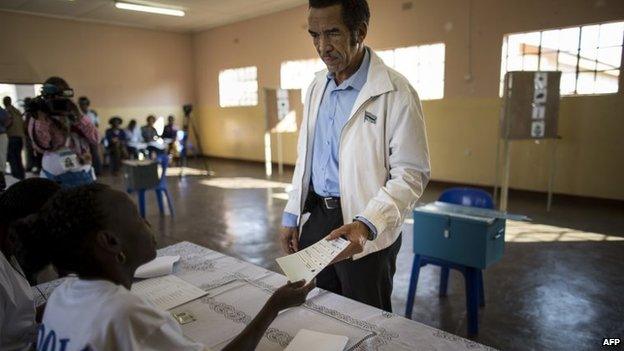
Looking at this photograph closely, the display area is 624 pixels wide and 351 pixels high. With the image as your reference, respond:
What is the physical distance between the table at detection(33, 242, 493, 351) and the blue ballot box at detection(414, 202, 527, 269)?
1133 mm

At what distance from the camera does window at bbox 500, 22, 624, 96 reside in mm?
4918

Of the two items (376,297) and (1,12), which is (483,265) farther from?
(1,12)

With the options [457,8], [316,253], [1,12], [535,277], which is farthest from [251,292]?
[1,12]

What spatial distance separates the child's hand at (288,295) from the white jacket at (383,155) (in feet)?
1.01

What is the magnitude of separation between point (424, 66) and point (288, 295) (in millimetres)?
6183

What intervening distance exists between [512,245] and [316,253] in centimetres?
321

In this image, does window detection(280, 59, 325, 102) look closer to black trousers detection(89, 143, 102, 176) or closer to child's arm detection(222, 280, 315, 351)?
black trousers detection(89, 143, 102, 176)

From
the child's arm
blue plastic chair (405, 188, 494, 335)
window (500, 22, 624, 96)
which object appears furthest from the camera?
window (500, 22, 624, 96)

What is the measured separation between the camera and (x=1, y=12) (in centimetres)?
820

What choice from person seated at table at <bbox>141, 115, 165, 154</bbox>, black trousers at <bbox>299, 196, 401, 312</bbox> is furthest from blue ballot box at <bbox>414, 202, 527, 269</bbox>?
person seated at table at <bbox>141, 115, 165, 154</bbox>

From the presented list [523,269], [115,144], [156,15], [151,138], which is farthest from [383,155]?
[156,15]

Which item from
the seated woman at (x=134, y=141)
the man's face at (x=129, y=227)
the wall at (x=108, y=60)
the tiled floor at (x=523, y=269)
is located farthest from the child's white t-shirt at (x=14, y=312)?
the wall at (x=108, y=60)

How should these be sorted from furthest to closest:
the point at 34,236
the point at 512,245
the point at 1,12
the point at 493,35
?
the point at 1,12
the point at 493,35
the point at 512,245
the point at 34,236

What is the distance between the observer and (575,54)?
17.2 feet
